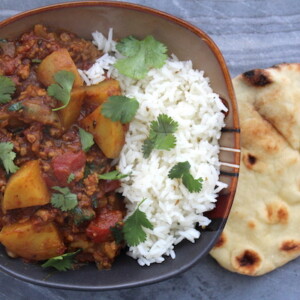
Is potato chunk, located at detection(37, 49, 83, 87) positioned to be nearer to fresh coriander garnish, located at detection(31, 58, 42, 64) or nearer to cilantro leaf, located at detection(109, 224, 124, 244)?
fresh coriander garnish, located at detection(31, 58, 42, 64)

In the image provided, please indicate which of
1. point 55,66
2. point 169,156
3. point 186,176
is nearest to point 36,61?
point 55,66

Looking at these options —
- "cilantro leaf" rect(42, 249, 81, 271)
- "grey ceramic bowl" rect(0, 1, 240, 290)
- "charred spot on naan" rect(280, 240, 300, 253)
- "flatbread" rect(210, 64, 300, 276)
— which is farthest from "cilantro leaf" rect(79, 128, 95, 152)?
"charred spot on naan" rect(280, 240, 300, 253)

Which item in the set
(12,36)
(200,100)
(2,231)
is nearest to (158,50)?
(200,100)

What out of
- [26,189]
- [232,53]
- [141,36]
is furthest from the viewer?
[232,53]

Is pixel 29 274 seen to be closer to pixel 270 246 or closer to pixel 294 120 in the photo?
pixel 270 246

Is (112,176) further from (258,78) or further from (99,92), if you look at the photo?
(258,78)

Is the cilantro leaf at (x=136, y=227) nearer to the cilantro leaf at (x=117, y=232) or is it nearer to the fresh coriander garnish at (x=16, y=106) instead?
the cilantro leaf at (x=117, y=232)
